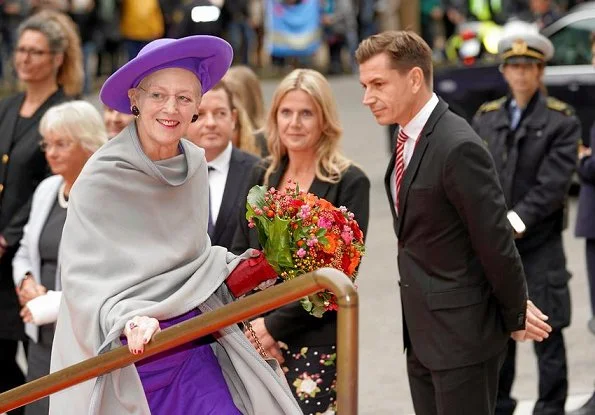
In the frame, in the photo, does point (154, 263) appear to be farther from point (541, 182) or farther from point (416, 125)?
point (541, 182)

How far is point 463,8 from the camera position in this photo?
82.4 ft

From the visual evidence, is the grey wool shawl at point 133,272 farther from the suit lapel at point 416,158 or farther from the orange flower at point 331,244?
the suit lapel at point 416,158

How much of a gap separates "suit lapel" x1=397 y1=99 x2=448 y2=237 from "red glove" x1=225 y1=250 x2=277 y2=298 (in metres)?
0.81

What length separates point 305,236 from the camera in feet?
15.2

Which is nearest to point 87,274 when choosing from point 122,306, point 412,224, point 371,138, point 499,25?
point 122,306

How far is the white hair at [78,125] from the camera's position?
6.71 meters

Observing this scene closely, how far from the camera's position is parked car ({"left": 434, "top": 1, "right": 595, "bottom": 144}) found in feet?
45.3

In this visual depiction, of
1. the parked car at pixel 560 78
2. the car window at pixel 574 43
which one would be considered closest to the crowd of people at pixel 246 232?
the parked car at pixel 560 78

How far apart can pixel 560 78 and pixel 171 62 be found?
387 inches

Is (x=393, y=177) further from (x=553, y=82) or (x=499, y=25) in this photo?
(x=499, y=25)

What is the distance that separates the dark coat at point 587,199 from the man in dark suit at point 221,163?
210cm

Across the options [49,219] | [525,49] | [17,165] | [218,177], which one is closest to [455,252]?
[218,177]

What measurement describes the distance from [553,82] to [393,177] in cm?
878

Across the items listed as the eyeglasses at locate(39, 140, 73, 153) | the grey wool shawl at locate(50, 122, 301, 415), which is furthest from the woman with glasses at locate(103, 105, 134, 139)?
the grey wool shawl at locate(50, 122, 301, 415)
